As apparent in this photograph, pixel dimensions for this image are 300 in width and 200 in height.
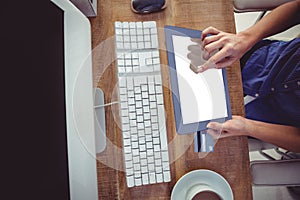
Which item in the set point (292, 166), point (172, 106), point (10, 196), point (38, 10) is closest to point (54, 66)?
point (38, 10)

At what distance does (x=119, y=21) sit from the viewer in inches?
33.5

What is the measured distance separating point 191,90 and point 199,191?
0.21 m

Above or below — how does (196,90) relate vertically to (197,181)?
above

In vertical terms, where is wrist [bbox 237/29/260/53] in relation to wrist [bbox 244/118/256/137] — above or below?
above

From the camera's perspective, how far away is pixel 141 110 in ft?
2.60

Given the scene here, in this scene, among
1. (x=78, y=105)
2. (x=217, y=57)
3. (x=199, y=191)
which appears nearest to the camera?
(x=78, y=105)

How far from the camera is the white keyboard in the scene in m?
0.79

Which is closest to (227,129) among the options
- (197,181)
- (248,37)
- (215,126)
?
(215,126)

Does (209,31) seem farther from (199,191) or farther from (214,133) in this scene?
(199,191)

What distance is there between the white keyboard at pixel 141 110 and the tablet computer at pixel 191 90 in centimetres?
4

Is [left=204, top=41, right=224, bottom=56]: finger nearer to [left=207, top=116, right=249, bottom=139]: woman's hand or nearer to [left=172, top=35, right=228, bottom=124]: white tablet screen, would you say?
[left=172, top=35, right=228, bottom=124]: white tablet screen

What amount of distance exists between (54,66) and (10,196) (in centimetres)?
21

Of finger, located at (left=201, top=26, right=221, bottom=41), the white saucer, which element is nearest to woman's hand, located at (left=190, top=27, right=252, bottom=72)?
finger, located at (left=201, top=26, right=221, bottom=41)

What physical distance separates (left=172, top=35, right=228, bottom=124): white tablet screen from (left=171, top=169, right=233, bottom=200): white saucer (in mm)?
113
